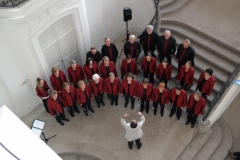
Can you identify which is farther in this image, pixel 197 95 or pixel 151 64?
pixel 151 64

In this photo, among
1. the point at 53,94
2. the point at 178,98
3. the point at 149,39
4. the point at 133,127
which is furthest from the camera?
the point at 149,39

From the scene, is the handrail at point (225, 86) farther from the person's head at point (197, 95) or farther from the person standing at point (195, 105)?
the person's head at point (197, 95)

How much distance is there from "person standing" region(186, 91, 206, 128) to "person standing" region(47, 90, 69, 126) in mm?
3377

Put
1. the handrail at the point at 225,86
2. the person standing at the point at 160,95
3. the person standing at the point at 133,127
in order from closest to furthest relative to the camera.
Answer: the person standing at the point at 133,127, the handrail at the point at 225,86, the person standing at the point at 160,95

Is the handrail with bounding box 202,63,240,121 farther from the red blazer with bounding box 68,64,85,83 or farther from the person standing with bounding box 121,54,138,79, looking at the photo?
the red blazer with bounding box 68,64,85,83

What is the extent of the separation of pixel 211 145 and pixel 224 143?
0.42 metres

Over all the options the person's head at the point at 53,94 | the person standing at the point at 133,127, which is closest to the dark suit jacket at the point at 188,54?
the person standing at the point at 133,127

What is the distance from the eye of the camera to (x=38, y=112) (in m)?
8.07

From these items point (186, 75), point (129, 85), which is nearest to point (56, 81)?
point (129, 85)

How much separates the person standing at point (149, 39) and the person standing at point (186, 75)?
116 centimetres

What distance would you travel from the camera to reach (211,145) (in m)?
7.37

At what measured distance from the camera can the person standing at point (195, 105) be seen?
6.57m

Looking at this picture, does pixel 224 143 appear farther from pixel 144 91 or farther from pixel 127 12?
pixel 127 12

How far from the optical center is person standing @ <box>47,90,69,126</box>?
6.73 metres
